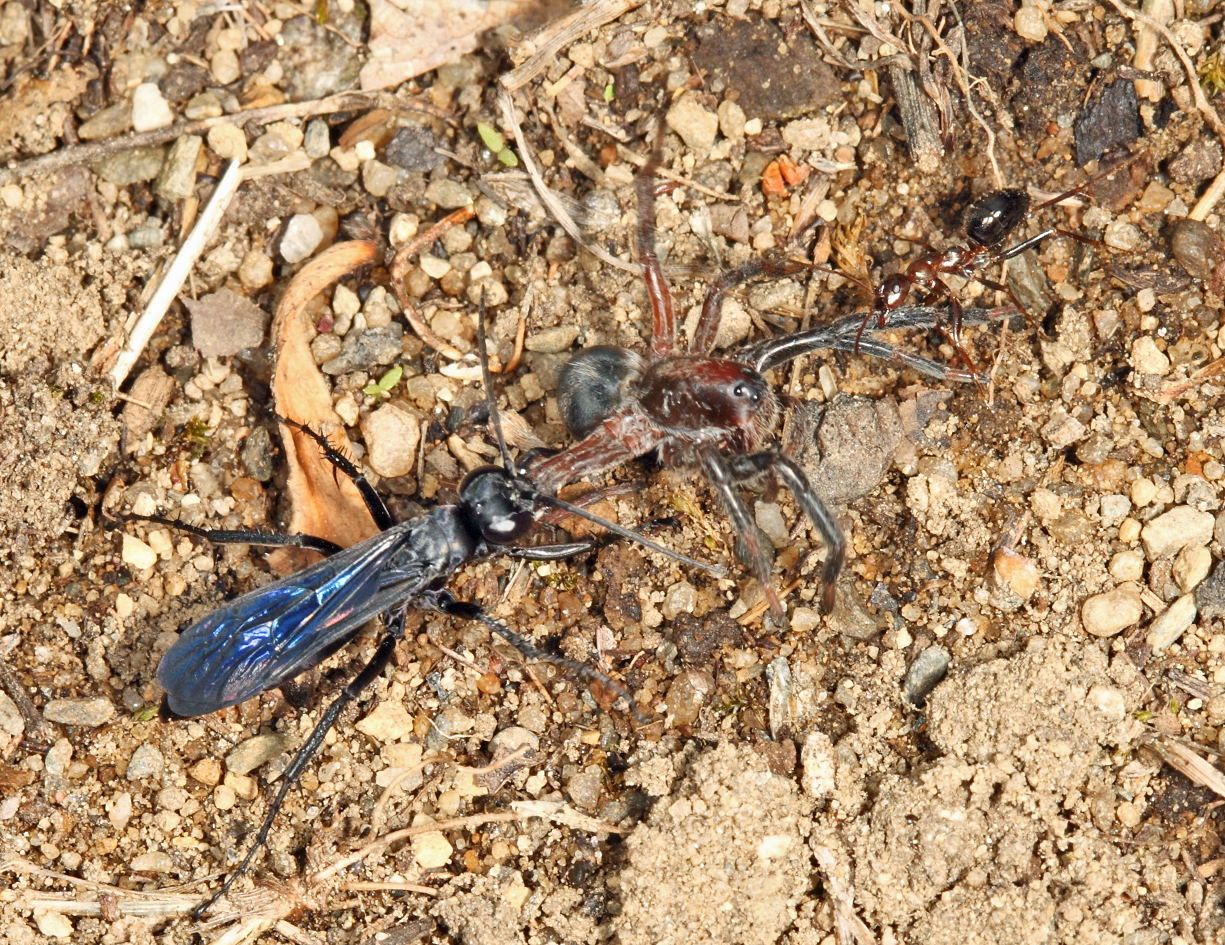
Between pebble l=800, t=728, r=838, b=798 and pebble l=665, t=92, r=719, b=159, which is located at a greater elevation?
pebble l=665, t=92, r=719, b=159

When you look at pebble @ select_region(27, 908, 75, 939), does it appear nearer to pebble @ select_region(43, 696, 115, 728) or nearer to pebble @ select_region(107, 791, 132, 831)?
pebble @ select_region(107, 791, 132, 831)

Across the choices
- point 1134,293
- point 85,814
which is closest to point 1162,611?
point 1134,293

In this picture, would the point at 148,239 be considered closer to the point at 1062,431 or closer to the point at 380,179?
the point at 380,179

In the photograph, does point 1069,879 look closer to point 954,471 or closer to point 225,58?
point 954,471

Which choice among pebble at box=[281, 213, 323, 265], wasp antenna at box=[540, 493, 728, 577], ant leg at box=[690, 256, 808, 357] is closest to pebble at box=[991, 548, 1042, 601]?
wasp antenna at box=[540, 493, 728, 577]

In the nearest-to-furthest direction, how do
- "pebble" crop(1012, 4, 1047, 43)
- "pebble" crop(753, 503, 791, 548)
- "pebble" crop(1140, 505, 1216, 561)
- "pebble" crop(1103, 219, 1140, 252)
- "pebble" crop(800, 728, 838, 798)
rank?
"pebble" crop(800, 728, 838, 798) → "pebble" crop(1140, 505, 1216, 561) → "pebble" crop(753, 503, 791, 548) → "pebble" crop(1103, 219, 1140, 252) → "pebble" crop(1012, 4, 1047, 43)

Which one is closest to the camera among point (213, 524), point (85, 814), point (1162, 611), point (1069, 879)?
point (1069, 879)
